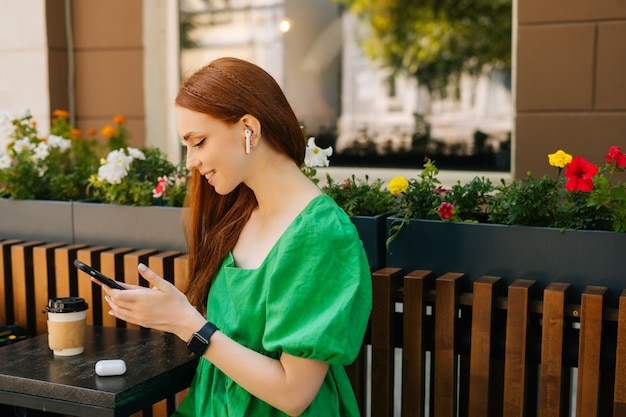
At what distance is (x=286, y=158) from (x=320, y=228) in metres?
0.25

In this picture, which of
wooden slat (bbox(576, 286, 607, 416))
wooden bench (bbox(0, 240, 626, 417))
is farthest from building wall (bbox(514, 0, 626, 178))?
wooden slat (bbox(576, 286, 607, 416))

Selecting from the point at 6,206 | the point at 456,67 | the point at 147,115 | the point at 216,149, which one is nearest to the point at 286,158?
the point at 216,149

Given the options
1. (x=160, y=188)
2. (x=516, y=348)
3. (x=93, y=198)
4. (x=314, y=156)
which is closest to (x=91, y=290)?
(x=160, y=188)

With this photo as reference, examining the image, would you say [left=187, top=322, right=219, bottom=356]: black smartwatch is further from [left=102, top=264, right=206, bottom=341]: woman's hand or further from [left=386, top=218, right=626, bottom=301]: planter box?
[left=386, top=218, right=626, bottom=301]: planter box

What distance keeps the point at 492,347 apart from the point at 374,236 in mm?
510

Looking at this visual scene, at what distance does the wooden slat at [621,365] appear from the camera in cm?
209

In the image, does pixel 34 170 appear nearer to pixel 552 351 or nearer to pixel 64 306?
pixel 64 306

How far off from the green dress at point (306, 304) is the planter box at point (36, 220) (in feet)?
4.47

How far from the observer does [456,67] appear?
10305 millimetres

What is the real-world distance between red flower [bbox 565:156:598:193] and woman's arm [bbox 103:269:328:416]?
1000 mm

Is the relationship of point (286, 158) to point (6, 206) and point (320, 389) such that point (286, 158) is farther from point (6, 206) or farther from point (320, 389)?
point (6, 206)

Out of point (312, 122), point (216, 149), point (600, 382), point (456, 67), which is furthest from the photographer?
point (456, 67)

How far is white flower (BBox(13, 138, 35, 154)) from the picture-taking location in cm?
366

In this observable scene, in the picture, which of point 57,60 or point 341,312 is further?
point 57,60
